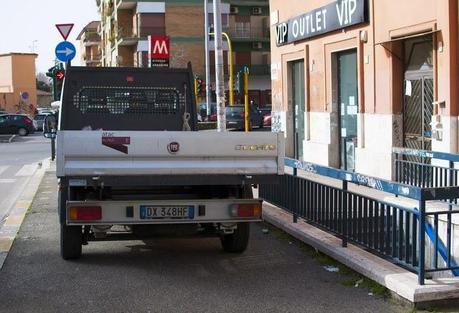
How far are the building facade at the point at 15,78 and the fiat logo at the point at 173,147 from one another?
7359 cm

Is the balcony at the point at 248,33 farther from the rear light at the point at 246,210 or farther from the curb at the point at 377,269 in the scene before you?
the rear light at the point at 246,210

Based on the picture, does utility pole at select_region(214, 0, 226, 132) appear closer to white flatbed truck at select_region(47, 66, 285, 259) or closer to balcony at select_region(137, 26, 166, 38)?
white flatbed truck at select_region(47, 66, 285, 259)

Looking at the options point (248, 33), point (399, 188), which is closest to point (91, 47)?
point (248, 33)

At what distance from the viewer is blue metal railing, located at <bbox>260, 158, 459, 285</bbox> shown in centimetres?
568

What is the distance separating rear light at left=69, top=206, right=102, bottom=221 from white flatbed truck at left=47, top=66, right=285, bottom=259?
0.01m

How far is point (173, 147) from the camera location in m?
6.67

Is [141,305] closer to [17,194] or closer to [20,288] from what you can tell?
[20,288]

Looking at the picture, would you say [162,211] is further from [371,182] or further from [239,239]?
[371,182]

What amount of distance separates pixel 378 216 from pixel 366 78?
810cm

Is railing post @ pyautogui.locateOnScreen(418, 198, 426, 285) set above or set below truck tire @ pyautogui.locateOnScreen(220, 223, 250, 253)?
above

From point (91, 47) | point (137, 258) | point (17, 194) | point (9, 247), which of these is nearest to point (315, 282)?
point (137, 258)

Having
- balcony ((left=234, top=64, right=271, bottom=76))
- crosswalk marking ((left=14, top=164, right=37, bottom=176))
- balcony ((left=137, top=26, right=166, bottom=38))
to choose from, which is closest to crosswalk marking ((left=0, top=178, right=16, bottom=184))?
crosswalk marking ((left=14, top=164, right=37, bottom=176))

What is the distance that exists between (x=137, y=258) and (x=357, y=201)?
8.53 ft

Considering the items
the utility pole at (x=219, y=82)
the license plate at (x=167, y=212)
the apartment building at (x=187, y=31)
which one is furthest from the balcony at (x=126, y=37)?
the license plate at (x=167, y=212)
